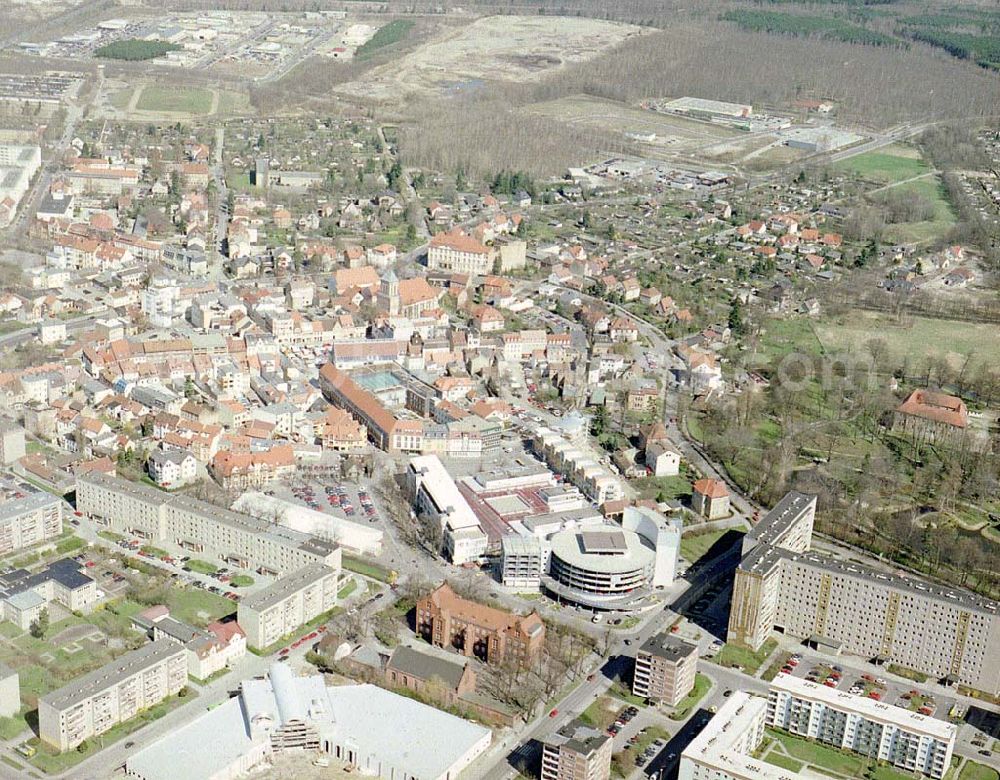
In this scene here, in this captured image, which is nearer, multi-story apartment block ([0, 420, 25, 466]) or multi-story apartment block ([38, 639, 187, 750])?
multi-story apartment block ([38, 639, 187, 750])

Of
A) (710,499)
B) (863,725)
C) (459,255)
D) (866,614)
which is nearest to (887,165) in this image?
(459,255)

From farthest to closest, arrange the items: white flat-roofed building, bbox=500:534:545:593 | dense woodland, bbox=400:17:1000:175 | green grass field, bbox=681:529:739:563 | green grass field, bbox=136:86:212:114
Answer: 1. green grass field, bbox=136:86:212:114
2. dense woodland, bbox=400:17:1000:175
3. green grass field, bbox=681:529:739:563
4. white flat-roofed building, bbox=500:534:545:593

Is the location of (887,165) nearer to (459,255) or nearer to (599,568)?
(459,255)

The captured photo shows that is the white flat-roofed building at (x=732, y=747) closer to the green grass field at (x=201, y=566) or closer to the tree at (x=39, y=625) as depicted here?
the green grass field at (x=201, y=566)

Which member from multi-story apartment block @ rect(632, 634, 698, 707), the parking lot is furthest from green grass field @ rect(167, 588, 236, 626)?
the parking lot

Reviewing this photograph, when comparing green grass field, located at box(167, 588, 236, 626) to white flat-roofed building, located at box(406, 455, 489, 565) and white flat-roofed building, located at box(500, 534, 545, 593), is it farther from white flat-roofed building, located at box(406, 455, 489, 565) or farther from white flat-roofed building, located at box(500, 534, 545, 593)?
white flat-roofed building, located at box(500, 534, 545, 593)

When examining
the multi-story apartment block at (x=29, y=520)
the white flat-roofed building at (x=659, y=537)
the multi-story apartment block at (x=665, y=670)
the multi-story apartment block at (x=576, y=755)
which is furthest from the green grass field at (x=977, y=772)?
the multi-story apartment block at (x=29, y=520)

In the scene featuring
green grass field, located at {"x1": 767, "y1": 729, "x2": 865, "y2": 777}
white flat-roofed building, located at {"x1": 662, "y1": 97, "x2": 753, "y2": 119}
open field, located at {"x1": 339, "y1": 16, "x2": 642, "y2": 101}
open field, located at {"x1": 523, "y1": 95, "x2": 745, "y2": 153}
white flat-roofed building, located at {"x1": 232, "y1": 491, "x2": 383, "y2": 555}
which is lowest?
green grass field, located at {"x1": 767, "y1": 729, "x2": 865, "y2": 777}
